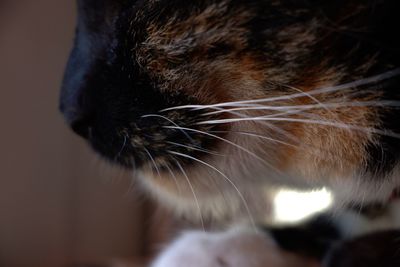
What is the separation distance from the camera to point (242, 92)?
550mm

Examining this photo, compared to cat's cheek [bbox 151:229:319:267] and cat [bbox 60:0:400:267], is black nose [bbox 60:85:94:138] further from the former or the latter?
cat's cheek [bbox 151:229:319:267]

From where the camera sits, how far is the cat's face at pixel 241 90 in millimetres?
514

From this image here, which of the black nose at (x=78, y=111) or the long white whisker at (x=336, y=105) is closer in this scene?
the long white whisker at (x=336, y=105)

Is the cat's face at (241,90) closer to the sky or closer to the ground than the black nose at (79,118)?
closer to the sky

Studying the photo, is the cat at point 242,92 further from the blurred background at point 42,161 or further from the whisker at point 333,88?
the blurred background at point 42,161

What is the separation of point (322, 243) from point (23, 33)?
71 cm

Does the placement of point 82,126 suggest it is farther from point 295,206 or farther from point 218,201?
point 295,206

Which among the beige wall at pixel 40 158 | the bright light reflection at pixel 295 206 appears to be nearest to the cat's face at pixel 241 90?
the bright light reflection at pixel 295 206

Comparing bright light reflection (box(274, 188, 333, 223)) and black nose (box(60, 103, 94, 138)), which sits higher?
bright light reflection (box(274, 188, 333, 223))

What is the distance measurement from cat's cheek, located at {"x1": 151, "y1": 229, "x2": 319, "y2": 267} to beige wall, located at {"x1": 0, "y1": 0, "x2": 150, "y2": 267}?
0.37 metres

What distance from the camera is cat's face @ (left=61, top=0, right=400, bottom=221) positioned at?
1.69 ft

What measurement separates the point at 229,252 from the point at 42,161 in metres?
0.65

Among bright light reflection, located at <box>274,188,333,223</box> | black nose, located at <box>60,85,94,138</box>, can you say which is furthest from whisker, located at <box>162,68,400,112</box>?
bright light reflection, located at <box>274,188,333,223</box>

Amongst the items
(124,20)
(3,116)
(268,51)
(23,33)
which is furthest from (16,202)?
(268,51)
